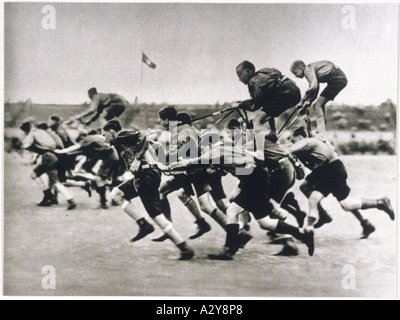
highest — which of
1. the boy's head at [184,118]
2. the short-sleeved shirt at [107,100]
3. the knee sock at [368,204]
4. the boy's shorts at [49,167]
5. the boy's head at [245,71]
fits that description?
the boy's head at [245,71]

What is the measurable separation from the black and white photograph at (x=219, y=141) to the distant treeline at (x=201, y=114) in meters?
0.01

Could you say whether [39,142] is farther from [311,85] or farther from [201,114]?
[311,85]

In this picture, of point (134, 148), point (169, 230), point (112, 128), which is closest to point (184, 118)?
point (134, 148)

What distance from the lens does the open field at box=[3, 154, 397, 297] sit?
5.28 m

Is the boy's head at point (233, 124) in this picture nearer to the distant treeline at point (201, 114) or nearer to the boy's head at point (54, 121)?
the distant treeline at point (201, 114)

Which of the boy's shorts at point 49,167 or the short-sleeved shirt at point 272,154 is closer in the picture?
the short-sleeved shirt at point 272,154

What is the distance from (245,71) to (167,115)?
806mm

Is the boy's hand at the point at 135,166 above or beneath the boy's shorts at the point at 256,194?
above

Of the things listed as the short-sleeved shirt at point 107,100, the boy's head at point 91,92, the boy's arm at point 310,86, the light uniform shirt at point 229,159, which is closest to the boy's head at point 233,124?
the light uniform shirt at point 229,159

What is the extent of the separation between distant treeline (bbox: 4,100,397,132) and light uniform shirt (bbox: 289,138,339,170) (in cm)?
19

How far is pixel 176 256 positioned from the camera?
5.29m

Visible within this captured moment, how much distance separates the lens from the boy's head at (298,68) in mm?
5258

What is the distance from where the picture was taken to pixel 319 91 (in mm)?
5293
